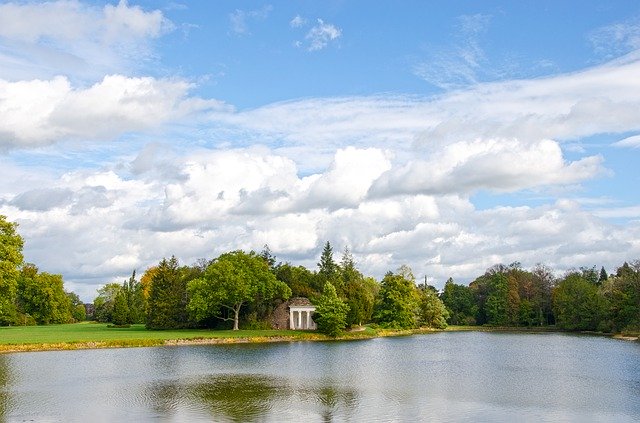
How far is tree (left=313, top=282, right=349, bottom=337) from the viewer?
8094cm

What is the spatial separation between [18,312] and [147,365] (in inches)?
3225

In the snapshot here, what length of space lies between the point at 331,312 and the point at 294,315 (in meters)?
11.1

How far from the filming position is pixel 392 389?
1312 inches

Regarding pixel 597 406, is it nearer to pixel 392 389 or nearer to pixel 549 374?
pixel 392 389

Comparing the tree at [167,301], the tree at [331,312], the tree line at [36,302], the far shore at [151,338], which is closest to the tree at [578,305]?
the far shore at [151,338]

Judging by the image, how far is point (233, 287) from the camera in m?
84.7

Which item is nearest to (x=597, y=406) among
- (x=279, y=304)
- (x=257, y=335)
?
(x=257, y=335)

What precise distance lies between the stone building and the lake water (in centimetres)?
3258

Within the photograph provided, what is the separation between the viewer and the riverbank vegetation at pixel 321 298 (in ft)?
281

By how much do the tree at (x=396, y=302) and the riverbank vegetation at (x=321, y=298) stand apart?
17cm

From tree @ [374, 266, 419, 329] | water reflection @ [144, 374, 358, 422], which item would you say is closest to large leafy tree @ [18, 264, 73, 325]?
tree @ [374, 266, 419, 329]

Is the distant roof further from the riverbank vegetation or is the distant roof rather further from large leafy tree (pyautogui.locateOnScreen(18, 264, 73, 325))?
large leafy tree (pyautogui.locateOnScreen(18, 264, 73, 325))

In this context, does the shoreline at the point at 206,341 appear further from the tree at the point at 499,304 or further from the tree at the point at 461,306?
the tree at the point at 461,306

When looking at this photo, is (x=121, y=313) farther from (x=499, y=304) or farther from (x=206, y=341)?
(x=499, y=304)
